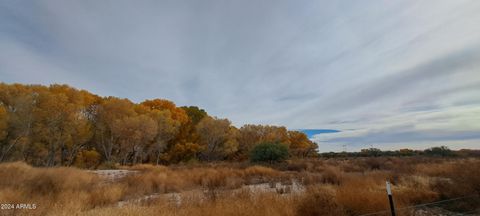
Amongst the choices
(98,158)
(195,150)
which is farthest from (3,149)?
(195,150)

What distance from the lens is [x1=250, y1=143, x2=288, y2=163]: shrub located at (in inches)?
976

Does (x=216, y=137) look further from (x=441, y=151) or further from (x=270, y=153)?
(x=441, y=151)

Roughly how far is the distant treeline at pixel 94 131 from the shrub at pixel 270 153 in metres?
1.93

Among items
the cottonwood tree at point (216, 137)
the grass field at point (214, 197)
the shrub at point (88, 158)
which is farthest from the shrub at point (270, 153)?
the shrub at point (88, 158)

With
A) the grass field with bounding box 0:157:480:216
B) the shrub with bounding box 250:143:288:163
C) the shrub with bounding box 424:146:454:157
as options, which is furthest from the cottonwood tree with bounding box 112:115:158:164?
the shrub with bounding box 424:146:454:157

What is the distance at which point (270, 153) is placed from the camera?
81.8 ft

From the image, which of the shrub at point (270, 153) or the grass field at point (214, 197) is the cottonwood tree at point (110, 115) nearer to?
the shrub at point (270, 153)

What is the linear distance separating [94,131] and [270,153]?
1007 inches

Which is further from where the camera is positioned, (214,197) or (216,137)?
(216,137)

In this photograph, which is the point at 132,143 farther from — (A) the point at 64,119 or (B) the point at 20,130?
(B) the point at 20,130

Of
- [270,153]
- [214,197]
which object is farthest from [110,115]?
[214,197]

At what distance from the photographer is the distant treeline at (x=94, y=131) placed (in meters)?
25.5

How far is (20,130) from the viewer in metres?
25.4

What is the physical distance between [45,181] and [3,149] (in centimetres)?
2631
